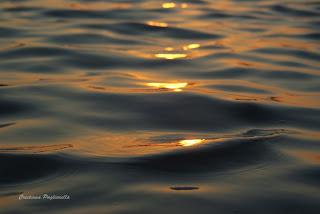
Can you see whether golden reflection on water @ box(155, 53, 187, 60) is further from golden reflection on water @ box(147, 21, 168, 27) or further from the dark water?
golden reflection on water @ box(147, 21, 168, 27)

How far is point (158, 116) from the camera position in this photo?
297cm

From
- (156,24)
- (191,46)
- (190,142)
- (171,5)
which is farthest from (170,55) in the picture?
(171,5)

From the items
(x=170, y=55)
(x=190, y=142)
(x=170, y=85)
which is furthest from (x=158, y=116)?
(x=170, y=55)

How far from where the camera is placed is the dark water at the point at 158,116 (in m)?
2.03

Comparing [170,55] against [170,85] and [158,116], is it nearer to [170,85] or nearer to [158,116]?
[170,85]

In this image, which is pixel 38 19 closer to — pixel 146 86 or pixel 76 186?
pixel 146 86

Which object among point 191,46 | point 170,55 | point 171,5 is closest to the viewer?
point 170,55

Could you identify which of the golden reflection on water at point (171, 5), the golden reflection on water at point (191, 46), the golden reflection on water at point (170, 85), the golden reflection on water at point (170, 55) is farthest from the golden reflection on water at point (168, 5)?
the golden reflection on water at point (170, 85)

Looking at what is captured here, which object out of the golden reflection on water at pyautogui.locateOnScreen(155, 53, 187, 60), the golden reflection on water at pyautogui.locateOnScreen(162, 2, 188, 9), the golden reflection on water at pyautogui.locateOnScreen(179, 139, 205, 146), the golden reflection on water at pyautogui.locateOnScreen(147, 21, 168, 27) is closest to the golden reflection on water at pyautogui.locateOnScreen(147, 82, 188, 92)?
the golden reflection on water at pyautogui.locateOnScreen(155, 53, 187, 60)

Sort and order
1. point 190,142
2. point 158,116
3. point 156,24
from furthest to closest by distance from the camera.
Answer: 1. point 156,24
2. point 158,116
3. point 190,142

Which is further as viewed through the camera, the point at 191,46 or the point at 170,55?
the point at 191,46

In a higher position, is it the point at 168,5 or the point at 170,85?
the point at 168,5

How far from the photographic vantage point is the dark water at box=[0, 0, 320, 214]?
2.03m

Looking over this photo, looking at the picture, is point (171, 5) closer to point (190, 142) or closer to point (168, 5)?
point (168, 5)
